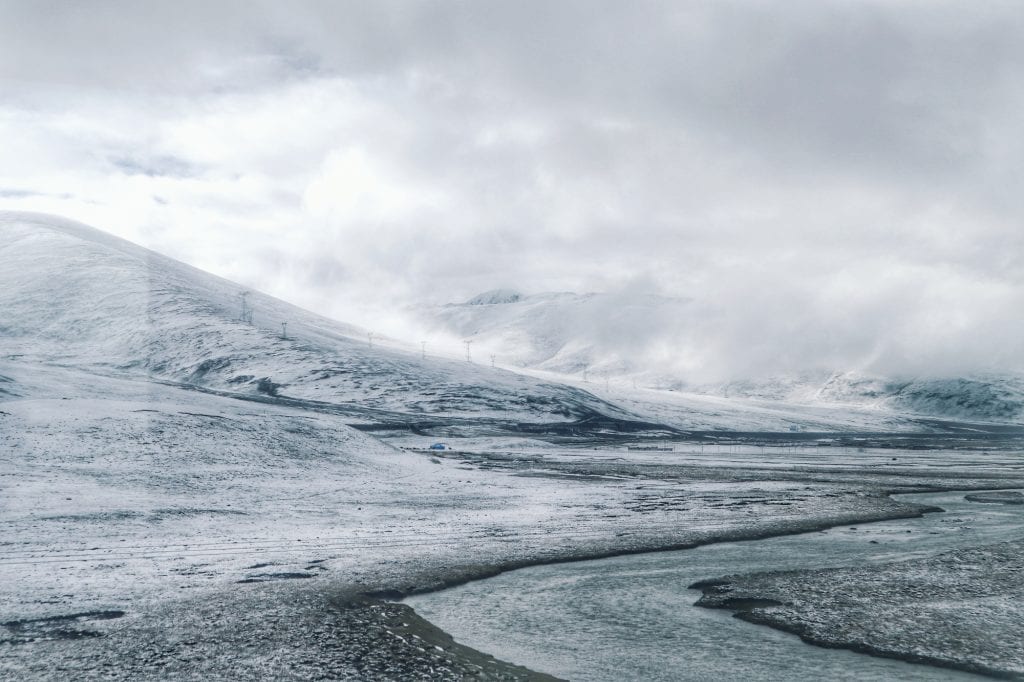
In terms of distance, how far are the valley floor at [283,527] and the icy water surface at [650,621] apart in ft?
4.08

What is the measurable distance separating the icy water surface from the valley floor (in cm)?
124

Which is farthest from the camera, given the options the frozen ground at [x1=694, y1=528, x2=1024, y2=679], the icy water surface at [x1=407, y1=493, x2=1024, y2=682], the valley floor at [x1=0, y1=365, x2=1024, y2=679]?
the frozen ground at [x1=694, y1=528, x2=1024, y2=679]

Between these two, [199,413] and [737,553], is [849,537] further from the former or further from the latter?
[199,413]

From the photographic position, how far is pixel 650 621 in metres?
20.0

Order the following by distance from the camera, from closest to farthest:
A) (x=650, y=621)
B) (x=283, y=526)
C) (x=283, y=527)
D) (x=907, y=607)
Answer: (x=650, y=621), (x=907, y=607), (x=283, y=527), (x=283, y=526)

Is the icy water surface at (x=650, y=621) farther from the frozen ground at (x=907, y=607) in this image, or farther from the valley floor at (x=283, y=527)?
the valley floor at (x=283, y=527)

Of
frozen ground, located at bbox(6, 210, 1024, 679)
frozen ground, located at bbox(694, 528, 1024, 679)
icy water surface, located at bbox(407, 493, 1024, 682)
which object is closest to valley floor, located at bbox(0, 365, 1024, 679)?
frozen ground, located at bbox(6, 210, 1024, 679)

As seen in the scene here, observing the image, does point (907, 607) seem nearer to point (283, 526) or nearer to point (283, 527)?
point (283, 527)

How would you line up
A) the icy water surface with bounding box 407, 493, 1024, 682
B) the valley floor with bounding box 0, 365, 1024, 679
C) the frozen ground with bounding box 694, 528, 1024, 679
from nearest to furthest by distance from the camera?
the icy water surface with bounding box 407, 493, 1024, 682 < the valley floor with bounding box 0, 365, 1024, 679 < the frozen ground with bounding box 694, 528, 1024, 679

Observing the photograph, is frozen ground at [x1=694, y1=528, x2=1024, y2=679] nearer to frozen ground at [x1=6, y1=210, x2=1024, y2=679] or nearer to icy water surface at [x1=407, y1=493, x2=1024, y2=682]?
icy water surface at [x1=407, y1=493, x2=1024, y2=682]

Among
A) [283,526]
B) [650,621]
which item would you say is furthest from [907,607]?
[283,526]

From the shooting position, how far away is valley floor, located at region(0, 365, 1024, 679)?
55.9ft

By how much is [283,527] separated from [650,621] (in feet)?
65.2

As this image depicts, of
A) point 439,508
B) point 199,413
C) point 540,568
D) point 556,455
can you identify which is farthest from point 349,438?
point 540,568
